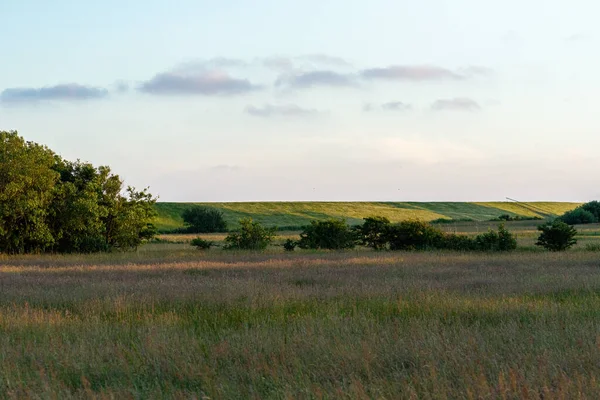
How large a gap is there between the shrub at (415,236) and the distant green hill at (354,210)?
74.3 m

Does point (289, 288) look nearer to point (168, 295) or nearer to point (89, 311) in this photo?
point (168, 295)

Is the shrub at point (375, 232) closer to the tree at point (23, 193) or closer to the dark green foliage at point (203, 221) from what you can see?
the tree at point (23, 193)

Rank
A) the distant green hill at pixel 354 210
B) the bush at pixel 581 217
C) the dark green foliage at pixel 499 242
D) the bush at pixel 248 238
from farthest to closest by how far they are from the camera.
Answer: the distant green hill at pixel 354 210, the bush at pixel 581 217, the bush at pixel 248 238, the dark green foliage at pixel 499 242

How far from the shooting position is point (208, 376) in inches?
308

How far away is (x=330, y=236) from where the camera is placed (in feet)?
138

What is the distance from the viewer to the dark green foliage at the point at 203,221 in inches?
3780

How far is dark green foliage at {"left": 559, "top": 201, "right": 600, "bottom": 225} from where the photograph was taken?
86812mm

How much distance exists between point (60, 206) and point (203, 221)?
188 feet

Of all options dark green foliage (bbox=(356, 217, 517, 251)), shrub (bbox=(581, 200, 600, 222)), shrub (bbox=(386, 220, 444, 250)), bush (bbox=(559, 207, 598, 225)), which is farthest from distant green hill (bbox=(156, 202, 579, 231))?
shrub (bbox=(386, 220, 444, 250))

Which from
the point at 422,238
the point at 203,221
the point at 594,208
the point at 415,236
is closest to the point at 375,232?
the point at 415,236

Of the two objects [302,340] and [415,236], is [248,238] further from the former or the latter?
[302,340]

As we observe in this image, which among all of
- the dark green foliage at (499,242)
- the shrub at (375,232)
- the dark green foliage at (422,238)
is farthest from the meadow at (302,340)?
the shrub at (375,232)

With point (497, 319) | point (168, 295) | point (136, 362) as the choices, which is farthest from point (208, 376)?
point (168, 295)

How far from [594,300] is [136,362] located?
9.79 m
